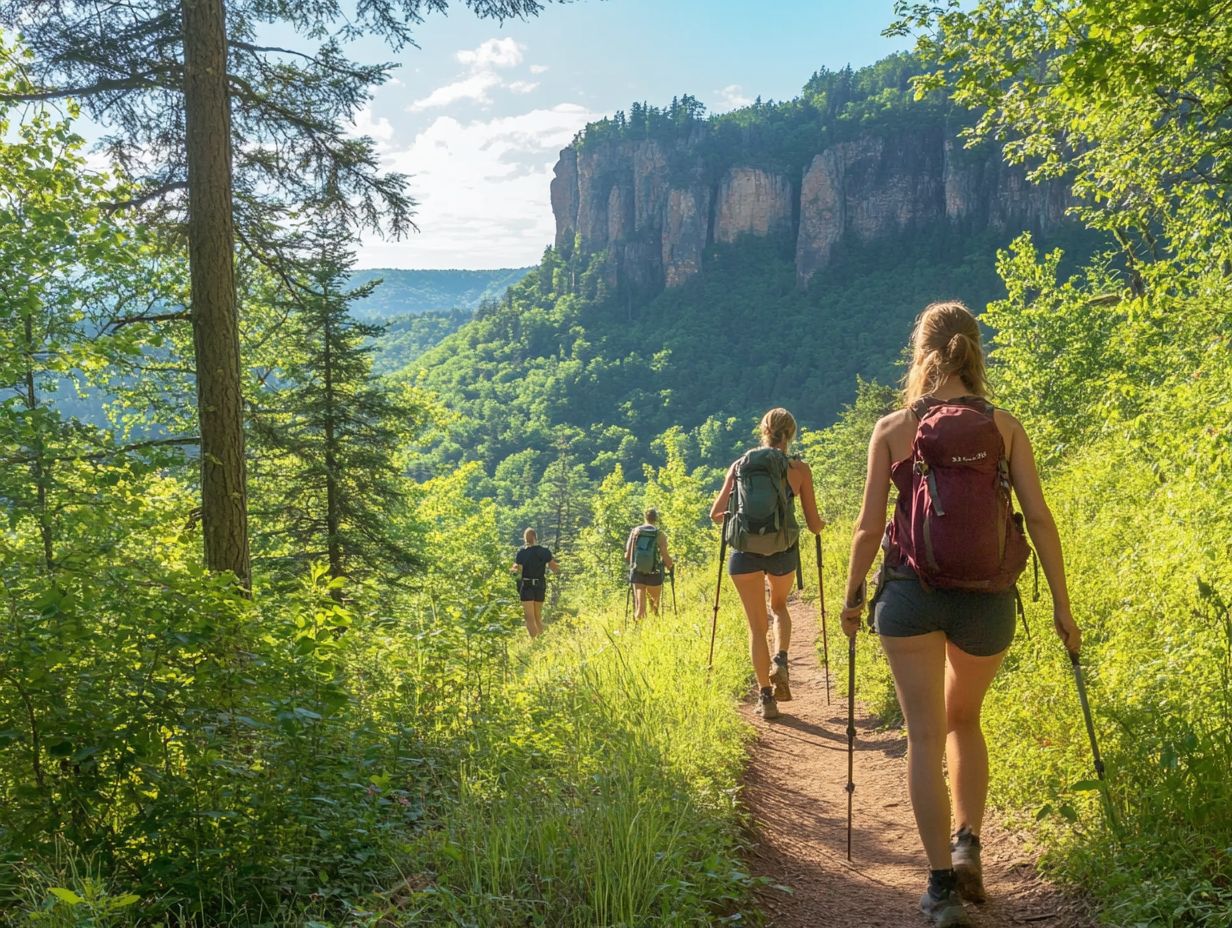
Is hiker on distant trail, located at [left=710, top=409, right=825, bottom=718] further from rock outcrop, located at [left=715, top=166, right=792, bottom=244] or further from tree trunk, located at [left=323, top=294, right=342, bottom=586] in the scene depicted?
rock outcrop, located at [left=715, top=166, right=792, bottom=244]

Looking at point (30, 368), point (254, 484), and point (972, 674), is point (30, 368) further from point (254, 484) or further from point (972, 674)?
point (972, 674)

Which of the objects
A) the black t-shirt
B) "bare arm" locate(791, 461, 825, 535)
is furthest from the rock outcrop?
"bare arm" locate(791, 461, 825, 535)

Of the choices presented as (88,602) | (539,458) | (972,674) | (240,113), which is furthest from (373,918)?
(539,458)

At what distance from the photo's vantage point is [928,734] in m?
2.55

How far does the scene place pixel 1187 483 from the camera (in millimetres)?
3475

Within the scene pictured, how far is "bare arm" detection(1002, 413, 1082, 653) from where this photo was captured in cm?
251

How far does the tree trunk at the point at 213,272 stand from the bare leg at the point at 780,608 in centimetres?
328

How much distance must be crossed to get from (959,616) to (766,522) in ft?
8.14

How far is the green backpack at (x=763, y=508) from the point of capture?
498cm

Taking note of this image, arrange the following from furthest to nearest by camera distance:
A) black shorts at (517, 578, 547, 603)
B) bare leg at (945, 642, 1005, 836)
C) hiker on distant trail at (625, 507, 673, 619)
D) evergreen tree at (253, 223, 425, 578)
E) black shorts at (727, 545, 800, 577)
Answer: evergreen tree at (253, 223, 425, 578)
black shorts at (517, 578, 547, 603)
hiker on distant trail at (625, 507, 673, 619)
black shorts at (727, 545, 800, 577)
bare leg at (945, 642, 1005, 836)

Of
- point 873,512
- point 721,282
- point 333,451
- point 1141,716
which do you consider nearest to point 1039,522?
point 873,512

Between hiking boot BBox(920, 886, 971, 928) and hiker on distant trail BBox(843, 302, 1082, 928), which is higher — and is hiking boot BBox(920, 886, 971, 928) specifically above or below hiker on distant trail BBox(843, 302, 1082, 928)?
below

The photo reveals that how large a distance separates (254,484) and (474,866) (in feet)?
41.7

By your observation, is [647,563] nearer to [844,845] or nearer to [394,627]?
[394,627]
